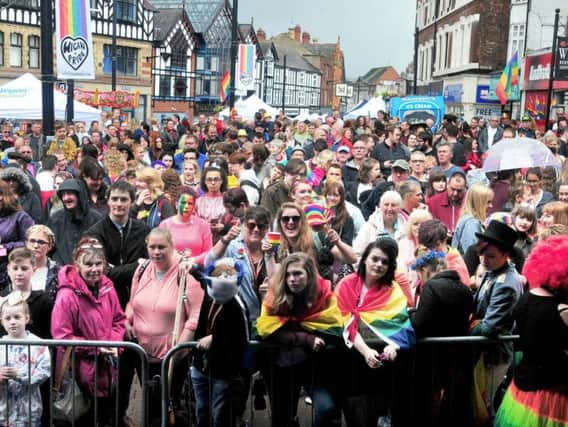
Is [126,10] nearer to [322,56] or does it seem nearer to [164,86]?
[164,86]

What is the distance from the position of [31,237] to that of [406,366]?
9.63 feet

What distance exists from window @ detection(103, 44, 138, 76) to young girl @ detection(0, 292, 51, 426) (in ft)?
138

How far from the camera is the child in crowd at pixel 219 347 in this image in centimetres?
414

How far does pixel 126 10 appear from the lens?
44.8 metres

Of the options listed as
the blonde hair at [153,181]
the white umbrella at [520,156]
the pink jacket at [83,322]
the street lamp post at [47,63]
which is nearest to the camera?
the pink jacket at [83,322]

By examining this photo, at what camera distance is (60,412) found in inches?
180

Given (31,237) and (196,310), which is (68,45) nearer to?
(31,237)

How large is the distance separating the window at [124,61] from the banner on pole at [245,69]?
2413cm

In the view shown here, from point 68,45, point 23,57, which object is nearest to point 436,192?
point 68,45

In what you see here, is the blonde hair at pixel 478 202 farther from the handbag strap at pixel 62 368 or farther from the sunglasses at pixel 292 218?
the handbag strap at pixel 62 368

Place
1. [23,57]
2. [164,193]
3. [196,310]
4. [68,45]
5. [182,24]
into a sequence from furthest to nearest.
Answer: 1. [182,24]
2. [23,57]
3. [68,45]
4. [164,193]
5. [196,310]

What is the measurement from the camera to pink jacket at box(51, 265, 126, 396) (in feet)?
14.9

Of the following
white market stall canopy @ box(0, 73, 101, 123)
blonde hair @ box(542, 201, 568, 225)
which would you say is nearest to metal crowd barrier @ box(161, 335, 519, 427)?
blonde hair @ box(542, 201, 568, 225)

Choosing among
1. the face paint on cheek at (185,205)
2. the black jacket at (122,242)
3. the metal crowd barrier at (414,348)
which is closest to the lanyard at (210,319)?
the metal crowd barrier at (414,348)
